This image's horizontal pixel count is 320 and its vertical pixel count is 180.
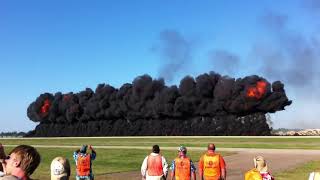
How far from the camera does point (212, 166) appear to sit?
1241 cm

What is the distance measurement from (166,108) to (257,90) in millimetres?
13035

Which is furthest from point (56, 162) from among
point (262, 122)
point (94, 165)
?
point (262, 122)

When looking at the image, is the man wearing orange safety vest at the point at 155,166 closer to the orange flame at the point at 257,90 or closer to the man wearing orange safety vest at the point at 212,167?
the man wearing orange safety vest at the point at 212,167

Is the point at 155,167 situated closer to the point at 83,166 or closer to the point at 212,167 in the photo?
the point at 212,167

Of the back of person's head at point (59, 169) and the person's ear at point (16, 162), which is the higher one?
the person's ear at point (16, 162)

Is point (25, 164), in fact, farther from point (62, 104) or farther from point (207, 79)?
point (62, 104)

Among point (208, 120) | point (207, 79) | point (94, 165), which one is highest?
point (207, 79)

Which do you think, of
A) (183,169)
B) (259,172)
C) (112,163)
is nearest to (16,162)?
(259,172)

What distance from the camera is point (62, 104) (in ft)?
288

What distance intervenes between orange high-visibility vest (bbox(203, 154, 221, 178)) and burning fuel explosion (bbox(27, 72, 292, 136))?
54.5 metres

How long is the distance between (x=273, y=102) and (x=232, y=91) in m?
5.53

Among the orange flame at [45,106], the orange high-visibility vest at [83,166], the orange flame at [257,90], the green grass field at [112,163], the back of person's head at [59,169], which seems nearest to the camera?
the back of person's head at [59,169]

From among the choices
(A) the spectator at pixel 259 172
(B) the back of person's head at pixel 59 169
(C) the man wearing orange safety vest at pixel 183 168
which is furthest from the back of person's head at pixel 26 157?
(C) the man wearing orange safety vest at pixel 183 168

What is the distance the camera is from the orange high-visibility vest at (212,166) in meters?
12.4
